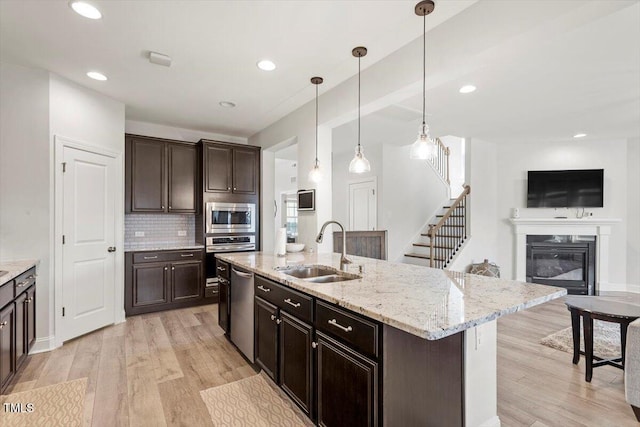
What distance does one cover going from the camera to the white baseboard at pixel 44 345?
307cm

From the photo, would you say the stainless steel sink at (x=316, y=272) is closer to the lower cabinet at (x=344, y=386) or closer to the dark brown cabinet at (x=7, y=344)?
the lower cabinet at (x=344, y=386)

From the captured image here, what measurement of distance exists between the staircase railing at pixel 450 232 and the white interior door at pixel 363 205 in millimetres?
1231

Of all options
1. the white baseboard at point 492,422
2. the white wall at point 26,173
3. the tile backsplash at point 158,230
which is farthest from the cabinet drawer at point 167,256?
the white baseboard at point 492,422

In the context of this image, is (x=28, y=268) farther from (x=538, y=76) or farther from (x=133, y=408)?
(x=538, y=76)

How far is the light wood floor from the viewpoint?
2.10 m

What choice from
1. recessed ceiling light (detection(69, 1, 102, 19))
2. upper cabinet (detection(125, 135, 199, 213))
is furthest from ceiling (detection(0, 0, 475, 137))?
upper cabinet (detection(125, 135, 199, 213))

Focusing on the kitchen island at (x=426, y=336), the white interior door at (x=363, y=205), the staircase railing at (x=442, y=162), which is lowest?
the kitchen island at (x=426, y=336)

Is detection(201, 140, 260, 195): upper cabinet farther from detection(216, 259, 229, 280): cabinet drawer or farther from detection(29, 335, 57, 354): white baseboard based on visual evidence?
detection(29, 335, 57, 354): white baseboard

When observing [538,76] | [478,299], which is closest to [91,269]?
[478,299]

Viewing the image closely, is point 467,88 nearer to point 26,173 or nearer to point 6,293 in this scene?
point 6,293

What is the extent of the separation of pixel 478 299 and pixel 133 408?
7.68 feet

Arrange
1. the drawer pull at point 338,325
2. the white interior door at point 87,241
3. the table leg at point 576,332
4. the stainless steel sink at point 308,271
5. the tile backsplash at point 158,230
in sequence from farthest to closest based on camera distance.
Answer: the tile backsplash at point 158,230
the white interior door at point 87,241
the table leg at point 576,332
the stainless steel sink at point 308,271
the drawer pull at point 338,325

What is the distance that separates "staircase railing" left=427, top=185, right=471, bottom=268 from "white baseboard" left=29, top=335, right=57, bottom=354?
5.38 metres

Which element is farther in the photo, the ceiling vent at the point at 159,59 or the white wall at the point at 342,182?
the white wall at the point at 342,182
